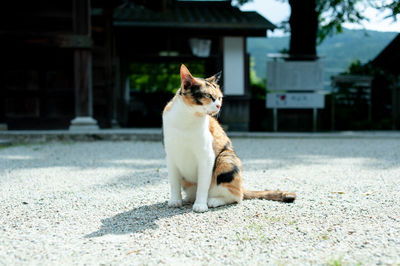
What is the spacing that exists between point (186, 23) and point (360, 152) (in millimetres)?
5604

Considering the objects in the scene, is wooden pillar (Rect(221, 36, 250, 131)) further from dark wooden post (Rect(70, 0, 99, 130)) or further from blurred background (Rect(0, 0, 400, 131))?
dark wooden post (Rect(70, 0, 99, 130))

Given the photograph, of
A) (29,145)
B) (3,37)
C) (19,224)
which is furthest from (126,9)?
(19,224)

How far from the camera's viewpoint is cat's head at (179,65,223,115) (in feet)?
8.66

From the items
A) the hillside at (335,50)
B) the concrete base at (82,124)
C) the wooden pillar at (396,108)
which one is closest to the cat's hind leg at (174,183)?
the concrete base at (82,124)

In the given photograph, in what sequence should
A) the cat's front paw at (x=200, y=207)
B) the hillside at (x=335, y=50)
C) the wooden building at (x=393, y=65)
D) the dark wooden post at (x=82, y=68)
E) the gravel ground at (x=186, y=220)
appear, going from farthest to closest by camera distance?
the hillside at (x=335, y=50) < the wooden building at (x=393, y=65) < the dark wooden post at (x=82, y=68) < the cat's front paw at (x=200, y=207) < the gravel ground at (x=186, y=220)

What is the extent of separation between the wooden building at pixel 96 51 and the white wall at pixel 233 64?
0.03 m

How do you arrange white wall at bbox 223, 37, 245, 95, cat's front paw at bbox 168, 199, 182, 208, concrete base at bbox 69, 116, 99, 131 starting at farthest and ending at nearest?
white wall at bbox 223, 37, 245, 95 < concrete base at bbox 69, 116, 99, 131 < cat's front paw at bbox 168, 199, 182, 208

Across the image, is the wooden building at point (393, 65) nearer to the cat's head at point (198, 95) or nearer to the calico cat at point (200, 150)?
the calico cat at point (200, 150)

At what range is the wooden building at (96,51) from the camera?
28.9 feet

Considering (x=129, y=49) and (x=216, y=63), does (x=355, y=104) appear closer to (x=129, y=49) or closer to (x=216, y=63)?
(x=216, y=63)

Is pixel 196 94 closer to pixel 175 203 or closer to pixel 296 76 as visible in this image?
pixel 175 203

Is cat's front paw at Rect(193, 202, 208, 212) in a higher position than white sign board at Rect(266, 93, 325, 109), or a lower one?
lower

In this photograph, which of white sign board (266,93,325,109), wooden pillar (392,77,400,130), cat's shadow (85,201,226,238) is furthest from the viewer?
wooden pillar (392,77,400,130)

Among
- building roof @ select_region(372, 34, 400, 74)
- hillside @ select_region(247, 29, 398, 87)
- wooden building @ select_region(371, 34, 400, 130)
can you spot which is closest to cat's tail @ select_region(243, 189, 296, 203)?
building roof @ select_region(372, 34, 400, 74)
